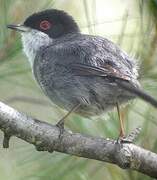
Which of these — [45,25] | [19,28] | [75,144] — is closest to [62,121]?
[75,144]

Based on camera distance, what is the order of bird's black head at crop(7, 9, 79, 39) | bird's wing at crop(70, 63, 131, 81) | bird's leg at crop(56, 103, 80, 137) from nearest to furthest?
bird's leg at crop(56, 103, 80, 137)
bird's wing at crop(70, 63, 131, 81)
bird's black head at crop(7, 9, 79, 39)

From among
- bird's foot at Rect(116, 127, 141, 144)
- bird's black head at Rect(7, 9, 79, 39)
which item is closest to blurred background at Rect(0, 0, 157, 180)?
bird's foot at Rect(116, 127, 141, 144)

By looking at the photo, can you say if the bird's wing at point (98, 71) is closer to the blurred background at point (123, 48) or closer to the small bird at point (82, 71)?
the small bird at point (82, 71)

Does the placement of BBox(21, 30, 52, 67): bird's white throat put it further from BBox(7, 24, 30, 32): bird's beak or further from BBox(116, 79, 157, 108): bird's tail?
BBox(116, 79, 157, 108): bird's tail

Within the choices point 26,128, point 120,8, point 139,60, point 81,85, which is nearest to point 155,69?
point 139,60

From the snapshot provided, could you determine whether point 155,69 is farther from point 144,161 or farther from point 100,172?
point 100,172

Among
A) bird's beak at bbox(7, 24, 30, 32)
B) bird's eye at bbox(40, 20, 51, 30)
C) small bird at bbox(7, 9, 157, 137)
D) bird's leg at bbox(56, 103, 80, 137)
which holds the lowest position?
bird's leg at bbox(56, 103, 80, 137)

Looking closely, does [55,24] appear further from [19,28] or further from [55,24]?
[19,28]
